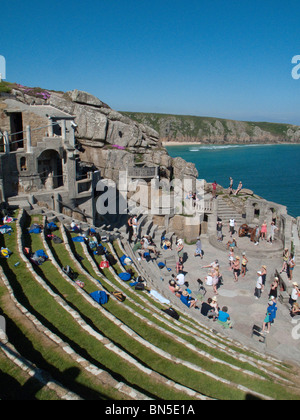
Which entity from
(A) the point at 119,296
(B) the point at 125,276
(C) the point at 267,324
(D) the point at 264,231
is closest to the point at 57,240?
(B) the point at 125,276

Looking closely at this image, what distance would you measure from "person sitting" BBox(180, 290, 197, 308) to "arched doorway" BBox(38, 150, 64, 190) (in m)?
15.8

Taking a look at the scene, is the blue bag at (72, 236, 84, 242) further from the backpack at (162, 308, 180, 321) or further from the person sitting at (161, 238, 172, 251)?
the person sitting at (161, 238, 172, 251)

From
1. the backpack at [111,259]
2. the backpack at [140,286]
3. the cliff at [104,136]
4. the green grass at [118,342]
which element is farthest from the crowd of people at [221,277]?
the cliff at [104,136]

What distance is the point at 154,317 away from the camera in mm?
13438

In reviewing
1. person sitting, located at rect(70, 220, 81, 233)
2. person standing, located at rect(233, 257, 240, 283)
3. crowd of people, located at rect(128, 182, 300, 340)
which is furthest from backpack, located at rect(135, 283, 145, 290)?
person standing, located at rect(233, 257, 240, 283)

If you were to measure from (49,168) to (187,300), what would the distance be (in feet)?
57.2

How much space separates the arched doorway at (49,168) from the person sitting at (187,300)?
1579 centimetres

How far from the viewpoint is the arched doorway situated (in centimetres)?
2720

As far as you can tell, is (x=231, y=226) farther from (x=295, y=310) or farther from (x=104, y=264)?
(x=104, y=264)

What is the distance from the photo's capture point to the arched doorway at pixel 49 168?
27.2m

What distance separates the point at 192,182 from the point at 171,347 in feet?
109
